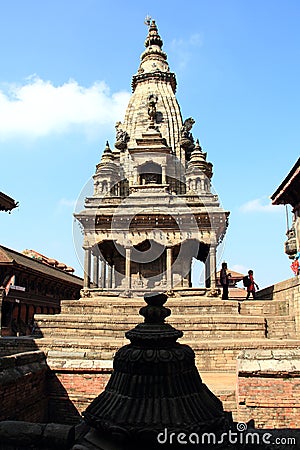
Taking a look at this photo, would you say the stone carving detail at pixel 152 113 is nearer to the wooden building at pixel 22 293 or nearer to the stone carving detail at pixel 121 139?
the stone carving detail at pixel 121 139

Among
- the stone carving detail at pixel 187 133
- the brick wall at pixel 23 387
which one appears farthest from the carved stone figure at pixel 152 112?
the brick wall at pixel 23 387

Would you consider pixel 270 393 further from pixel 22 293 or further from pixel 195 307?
pixel 22 293

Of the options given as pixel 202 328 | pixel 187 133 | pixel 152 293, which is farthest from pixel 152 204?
pixel 152 293

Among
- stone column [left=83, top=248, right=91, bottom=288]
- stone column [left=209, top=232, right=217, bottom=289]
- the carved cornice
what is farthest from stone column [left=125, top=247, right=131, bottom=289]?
the carved cornice

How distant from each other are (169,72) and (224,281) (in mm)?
18696

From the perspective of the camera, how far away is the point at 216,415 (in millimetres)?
3127

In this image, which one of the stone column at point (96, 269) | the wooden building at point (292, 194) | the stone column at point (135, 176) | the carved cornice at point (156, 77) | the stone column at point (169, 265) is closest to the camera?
the wooden building at point (292, 194)

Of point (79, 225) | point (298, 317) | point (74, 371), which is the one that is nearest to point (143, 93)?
point (79, 225)

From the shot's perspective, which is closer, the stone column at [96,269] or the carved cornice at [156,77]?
the stone column at [96,269]

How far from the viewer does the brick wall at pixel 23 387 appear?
6680 millimetres

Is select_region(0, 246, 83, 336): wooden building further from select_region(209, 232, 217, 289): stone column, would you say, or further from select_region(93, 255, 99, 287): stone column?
select_region(209, 232, 217, 289): stone column

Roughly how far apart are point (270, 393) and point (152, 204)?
15.9 m

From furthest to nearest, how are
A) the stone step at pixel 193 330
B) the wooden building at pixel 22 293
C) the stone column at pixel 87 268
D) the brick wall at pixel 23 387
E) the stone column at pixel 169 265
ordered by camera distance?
the wooden building at pixel 22 293 < the stone column at pixel 87 268 < the stone column at pixel 169 265 < the stone step at pixel 193 330 < the brick wall at pixel 23 387

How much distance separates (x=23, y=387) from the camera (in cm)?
724
